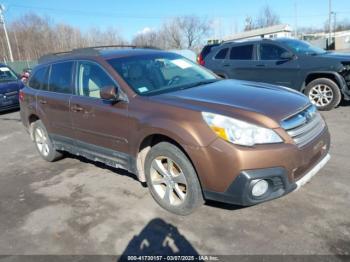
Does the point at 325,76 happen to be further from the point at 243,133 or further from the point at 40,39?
the point at 40,39

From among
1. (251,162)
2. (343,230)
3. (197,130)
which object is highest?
(197,130)

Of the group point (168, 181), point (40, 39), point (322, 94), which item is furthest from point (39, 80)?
point (40, 39)

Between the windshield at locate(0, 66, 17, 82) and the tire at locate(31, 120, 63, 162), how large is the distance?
271 inches

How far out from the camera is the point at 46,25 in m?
58.0

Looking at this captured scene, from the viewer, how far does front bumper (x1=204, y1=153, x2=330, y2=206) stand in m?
3.03

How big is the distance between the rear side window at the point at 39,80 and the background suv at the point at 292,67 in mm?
5281

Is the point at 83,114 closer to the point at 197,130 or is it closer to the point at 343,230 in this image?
the point at 197,130

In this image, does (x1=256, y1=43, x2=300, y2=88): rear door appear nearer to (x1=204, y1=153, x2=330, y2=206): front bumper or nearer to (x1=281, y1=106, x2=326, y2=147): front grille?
(x1=281, y1=106, x2=326, y2=147): front grille

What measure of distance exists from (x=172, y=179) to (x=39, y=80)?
332 centimetres

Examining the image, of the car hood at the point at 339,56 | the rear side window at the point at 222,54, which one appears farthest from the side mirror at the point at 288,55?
the rear side window at the point at 222,54

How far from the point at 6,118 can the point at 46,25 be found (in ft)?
174

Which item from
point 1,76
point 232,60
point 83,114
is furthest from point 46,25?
point 83,114

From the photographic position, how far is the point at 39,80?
18.6 ft

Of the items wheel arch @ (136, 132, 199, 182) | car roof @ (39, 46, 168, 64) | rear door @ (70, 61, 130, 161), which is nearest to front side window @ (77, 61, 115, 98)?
rear door @ (70, 61, 130, 161)
